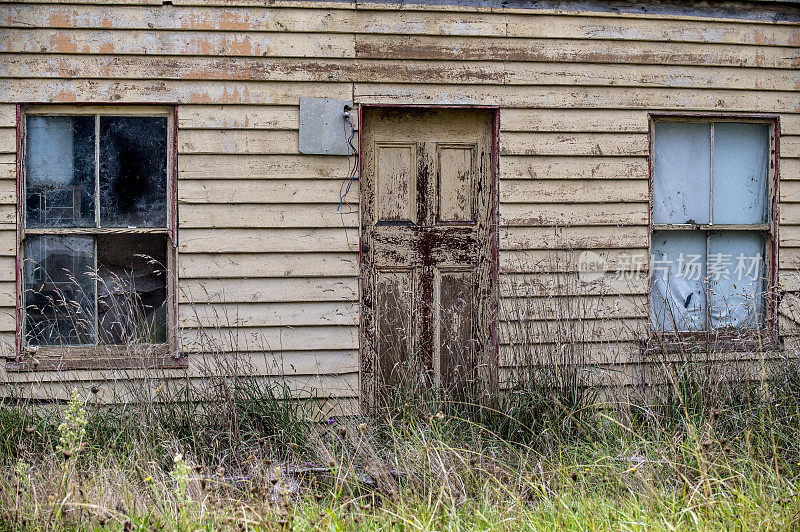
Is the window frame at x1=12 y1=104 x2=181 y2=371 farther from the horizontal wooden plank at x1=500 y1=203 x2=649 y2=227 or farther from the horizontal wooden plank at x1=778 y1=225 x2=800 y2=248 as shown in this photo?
the horizontal wooden plank at x1=778 y1=225 x2=800 y2=248

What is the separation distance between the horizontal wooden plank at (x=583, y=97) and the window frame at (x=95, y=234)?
1379 millimetres

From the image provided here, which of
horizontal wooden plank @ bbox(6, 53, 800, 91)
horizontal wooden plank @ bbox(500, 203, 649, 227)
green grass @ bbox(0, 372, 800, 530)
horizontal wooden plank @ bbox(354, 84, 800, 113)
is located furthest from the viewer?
horizontal wooden plank @ bbox(500, 203, 649, 227)

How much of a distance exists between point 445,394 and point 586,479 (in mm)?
1141

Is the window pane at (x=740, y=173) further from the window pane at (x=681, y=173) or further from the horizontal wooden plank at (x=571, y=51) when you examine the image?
the horizontal wooden plank at (x=571, y=51)

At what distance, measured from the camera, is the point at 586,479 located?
334cm

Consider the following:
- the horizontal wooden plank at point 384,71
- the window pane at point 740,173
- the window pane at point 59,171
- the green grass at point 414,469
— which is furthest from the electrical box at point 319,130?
the window pane at point 740,173

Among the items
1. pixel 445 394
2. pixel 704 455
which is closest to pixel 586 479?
pixel 704 455

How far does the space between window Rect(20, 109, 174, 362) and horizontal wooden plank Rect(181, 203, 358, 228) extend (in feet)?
0.61

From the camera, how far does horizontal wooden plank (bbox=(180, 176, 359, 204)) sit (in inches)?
185

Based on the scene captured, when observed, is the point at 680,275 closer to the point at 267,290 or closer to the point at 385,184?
the point at 385,184

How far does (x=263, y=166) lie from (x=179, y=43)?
3.16 ft

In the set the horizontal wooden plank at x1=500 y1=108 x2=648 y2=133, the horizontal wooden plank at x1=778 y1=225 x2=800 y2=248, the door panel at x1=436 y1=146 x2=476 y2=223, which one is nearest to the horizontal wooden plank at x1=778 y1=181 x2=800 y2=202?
the horizontal wooden plank at x1=778 y1=225 x2=800 y2=248

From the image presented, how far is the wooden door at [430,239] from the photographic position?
16.2 feet

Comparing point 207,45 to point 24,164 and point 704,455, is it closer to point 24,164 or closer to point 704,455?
point 24,164
